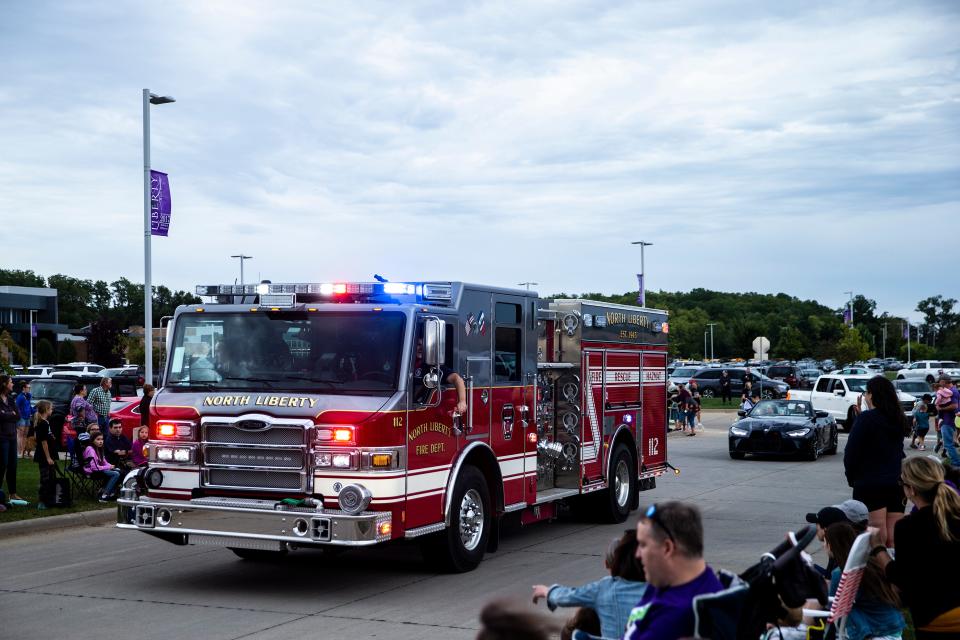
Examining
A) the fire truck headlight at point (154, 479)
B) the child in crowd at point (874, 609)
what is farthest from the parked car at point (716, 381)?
the child in crowd at point (874, 609)

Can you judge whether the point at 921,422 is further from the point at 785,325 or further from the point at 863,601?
the point at 785,325

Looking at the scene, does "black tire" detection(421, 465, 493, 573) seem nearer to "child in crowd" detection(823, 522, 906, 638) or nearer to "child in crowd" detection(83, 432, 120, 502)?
"child in crowd" detection(823, 522, 906, 638)

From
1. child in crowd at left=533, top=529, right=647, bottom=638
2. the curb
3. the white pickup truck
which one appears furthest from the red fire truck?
the white pickup truck

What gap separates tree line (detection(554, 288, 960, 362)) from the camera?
379 ft

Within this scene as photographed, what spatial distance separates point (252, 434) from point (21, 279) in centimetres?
15069

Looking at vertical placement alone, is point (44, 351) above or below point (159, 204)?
below

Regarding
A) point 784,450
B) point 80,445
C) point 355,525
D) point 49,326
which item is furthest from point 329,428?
point 49,326

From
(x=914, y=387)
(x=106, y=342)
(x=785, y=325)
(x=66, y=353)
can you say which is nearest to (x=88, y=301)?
(x=66, y=353)

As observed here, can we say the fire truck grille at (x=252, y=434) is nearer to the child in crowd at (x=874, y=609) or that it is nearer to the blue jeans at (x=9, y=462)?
the child in crowd at (x=874, y=609)

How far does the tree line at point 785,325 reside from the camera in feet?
379

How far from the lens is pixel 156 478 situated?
998 centimetres

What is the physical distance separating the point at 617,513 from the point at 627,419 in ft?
4.14

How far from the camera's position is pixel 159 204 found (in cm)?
2203

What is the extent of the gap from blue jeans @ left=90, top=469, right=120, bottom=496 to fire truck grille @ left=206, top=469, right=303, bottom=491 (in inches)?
245
